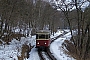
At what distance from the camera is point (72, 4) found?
28.3 metres

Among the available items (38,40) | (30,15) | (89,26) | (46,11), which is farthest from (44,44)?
(46,11)

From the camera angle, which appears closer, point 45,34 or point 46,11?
point 45,34

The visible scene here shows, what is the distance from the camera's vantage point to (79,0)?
27.8 m

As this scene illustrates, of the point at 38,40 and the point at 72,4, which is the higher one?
the point at 72,4

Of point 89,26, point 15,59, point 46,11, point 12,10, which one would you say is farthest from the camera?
point 46,11

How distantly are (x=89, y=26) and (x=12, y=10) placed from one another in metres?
11.1

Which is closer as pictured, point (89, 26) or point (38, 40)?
point (89, 26)

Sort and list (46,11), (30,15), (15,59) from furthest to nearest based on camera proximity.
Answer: (46,11), (30,15), (15,59)

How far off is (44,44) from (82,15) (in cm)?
647

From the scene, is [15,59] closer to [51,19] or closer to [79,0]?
[79,0]

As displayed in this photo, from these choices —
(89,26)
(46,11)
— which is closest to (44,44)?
(89,26)

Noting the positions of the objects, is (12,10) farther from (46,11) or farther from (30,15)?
(46,11)

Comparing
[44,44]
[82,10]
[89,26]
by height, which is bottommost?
[44,44]

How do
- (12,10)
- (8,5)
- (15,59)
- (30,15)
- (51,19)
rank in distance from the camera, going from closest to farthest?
(15,59), (8,5), (12,10), (30,15), (51,19)
